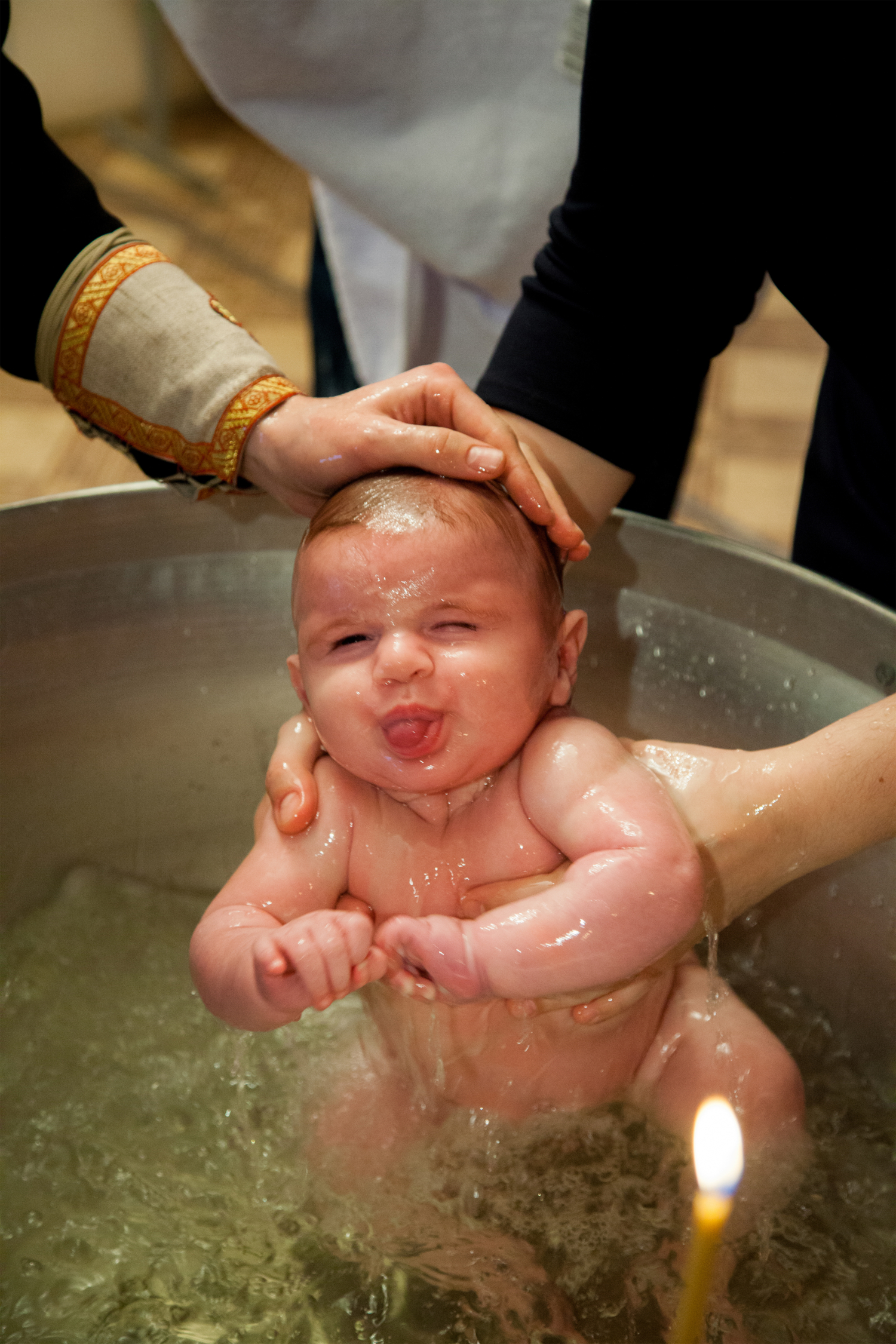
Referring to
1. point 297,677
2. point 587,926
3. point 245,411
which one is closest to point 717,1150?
point 587,926

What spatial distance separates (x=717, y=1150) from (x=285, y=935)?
0.93 feet

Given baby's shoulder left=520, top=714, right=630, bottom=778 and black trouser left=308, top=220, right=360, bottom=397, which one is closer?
baby's shoulder left=520, top=714, right=630, bottom=778

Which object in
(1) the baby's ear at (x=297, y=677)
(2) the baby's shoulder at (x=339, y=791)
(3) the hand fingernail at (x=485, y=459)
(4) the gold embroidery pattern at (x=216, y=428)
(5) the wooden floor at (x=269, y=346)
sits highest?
(3) the hand fingernail at (x=485, y=459)

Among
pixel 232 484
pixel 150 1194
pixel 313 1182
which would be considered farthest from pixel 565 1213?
pixel 232 484

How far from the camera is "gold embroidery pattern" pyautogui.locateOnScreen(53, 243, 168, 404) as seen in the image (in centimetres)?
88

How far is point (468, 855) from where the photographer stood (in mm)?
811

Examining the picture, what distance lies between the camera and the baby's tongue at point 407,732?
73 cm

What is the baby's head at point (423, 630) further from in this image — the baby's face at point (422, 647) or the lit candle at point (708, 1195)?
the lit candle at point (708, 1195)

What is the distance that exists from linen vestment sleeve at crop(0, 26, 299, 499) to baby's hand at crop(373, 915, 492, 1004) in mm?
366

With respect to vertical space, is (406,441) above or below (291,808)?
above

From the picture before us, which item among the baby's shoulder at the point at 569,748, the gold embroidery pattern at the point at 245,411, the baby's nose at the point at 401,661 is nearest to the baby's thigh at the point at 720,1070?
the baby's shoulder at the point at 569,748

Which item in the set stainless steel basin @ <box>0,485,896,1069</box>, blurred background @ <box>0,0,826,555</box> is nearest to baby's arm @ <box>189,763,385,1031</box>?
stainless steel basin @ <box>0,485,896,1069</box>

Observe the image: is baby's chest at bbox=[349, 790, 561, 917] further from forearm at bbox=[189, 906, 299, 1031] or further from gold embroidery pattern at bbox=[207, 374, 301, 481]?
gold embroidery pattern at bbox=[207, 374, 301, 481]

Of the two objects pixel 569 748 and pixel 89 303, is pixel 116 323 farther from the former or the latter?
pixel 569 748
